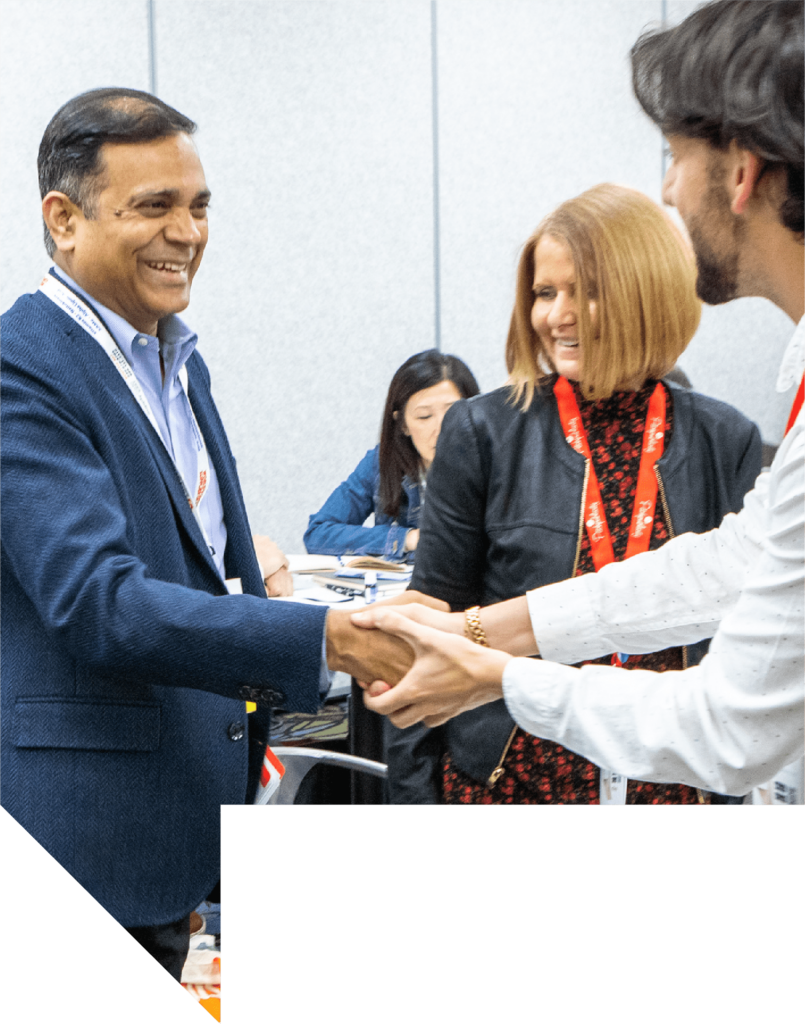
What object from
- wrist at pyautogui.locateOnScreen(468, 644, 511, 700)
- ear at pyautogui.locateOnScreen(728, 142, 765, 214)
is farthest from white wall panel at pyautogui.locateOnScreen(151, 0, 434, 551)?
ear at pyautogui.locateOnScreen(728, 142, 765, 214)

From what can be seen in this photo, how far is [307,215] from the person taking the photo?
170cm

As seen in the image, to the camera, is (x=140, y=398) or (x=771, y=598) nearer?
(x=771, y=598)

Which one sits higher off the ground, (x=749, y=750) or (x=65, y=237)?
(x=65, y=237)

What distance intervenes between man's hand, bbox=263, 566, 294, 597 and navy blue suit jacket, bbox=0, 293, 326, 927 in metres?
Answer: 0.11

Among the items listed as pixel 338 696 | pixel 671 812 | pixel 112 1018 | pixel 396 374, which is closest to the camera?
pixel 671 812

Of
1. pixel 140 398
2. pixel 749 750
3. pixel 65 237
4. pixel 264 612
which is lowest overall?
pixel 749 750

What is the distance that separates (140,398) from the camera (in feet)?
5.12

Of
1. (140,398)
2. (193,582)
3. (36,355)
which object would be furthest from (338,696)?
(36,355)

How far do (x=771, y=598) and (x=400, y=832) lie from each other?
599 mm

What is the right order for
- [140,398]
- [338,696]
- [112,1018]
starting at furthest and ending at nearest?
[112,1018] < [338,696] < [140,398]

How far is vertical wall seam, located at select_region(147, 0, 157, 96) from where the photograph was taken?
1638mm

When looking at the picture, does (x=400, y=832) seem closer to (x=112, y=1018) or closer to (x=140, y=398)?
(x=140, y=398)

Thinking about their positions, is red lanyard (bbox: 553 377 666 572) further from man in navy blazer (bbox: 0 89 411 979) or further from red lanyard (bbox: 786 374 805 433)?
man in navy blazer (bbox: 0 89 411 979)

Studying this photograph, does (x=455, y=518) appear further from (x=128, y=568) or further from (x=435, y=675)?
(x=128, y=568)
